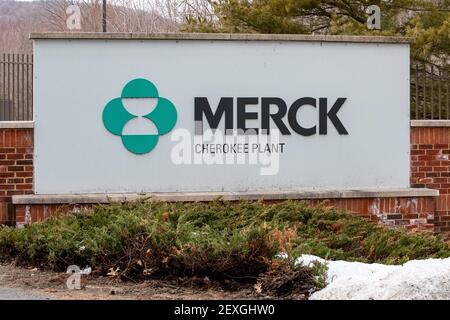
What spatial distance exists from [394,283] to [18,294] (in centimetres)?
326

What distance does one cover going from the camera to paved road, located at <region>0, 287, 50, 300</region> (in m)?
6.70

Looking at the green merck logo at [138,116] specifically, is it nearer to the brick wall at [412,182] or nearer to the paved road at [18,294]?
the brick wall at [412,182]

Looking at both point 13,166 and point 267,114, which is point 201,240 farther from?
point 13,166

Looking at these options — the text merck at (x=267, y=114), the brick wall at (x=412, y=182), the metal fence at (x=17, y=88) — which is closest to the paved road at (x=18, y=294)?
the brick wall at (x=412, y=182)

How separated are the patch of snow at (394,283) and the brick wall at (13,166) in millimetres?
5577

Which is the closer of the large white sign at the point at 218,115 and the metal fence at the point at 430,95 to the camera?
the large white sign at the point at 218,115

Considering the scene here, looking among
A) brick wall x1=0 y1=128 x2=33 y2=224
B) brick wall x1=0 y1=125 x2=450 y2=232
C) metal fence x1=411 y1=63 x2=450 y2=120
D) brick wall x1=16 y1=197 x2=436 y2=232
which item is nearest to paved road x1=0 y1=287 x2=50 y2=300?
brick wall x1=0 y1=125 x2=450 y2=232

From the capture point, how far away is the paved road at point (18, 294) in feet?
22.0

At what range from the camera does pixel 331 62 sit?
11.6m

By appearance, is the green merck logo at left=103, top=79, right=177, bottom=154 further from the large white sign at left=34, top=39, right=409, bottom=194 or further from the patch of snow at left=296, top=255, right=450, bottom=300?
the patch of snow at left=296, top=255, right=450, bottom=300

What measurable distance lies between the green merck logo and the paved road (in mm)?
4131

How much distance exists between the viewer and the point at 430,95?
1340cm

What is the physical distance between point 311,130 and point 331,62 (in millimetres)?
1059

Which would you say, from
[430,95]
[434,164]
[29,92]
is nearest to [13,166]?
[29,92]
